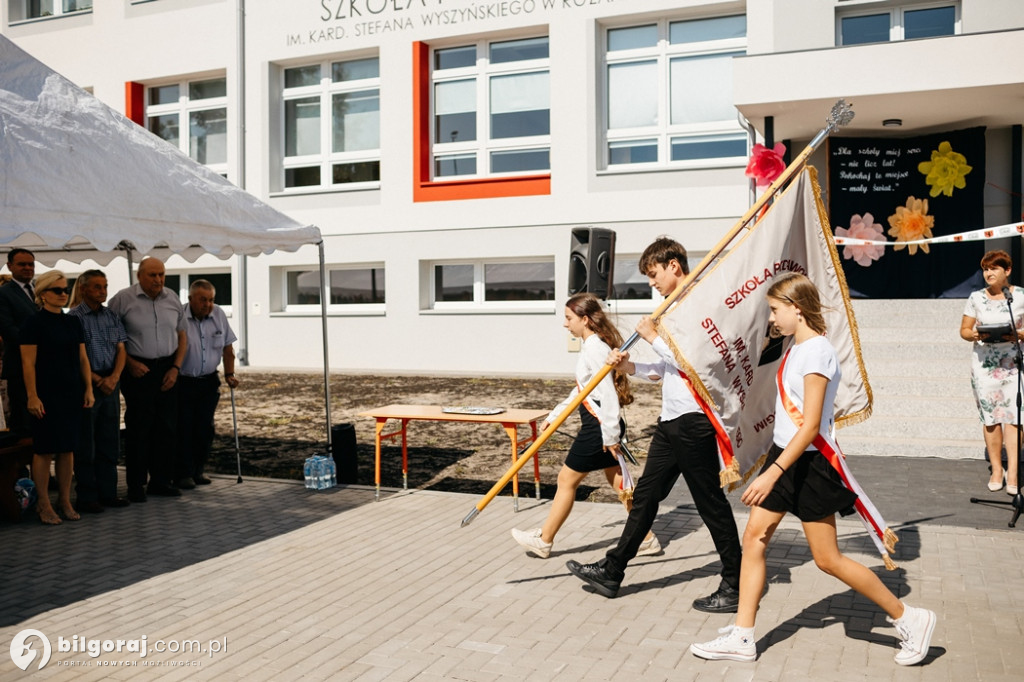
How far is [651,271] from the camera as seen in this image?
5.24m

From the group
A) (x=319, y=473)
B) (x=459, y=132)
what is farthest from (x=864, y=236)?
(x=319, y=473)

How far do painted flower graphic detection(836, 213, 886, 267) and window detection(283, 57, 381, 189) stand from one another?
1030 centimetres

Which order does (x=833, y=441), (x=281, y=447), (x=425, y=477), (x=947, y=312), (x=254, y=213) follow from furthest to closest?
(x=947, y=312)
(x=281, y=447)
(x=425, y=477)
(x=254, y=213)
(x=833, y=441)

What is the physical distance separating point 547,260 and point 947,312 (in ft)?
27.6

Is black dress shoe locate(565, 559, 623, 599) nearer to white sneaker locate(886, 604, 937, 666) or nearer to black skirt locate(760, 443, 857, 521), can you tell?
black skirt locate(760, 443, 857, 521)

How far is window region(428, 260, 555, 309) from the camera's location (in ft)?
63.0

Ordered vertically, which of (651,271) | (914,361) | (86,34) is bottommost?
(914,361)

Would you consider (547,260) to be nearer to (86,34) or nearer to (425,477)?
(425,477)

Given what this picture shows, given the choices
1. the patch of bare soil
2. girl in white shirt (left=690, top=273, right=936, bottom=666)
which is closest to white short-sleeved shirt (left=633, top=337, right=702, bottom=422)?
girl in white shirt (left=690, top=273, right=936, bottom=666)

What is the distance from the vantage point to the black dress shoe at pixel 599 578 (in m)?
5.32

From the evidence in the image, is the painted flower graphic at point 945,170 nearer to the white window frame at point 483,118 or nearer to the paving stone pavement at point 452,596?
the white window frame at point 483,118

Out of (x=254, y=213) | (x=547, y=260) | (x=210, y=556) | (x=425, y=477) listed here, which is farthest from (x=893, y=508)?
(x=547, y=260)

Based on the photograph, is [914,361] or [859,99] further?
[859,99]

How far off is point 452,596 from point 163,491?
4.06 meters
